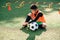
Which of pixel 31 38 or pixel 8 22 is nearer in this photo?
pixel 31 38

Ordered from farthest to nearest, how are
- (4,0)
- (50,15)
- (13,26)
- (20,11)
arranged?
1. (4,0)
2. (20,11)
3. (50,15)
4. (13,26)

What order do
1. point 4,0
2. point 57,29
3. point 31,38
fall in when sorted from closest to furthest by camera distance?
point 31,38 < point 57,29 < point 4,0

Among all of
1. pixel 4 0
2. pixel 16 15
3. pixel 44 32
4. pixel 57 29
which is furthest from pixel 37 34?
pixel 4 0

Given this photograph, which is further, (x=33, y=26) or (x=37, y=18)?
(x=37, y=18)

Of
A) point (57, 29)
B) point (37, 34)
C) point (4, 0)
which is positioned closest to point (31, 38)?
→ point (37, 34)

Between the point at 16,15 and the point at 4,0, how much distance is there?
2.43 meters

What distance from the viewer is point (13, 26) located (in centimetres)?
545

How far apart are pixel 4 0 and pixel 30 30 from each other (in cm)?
396

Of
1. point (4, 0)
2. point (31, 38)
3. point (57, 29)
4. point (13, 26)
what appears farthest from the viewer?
point (4, 0)

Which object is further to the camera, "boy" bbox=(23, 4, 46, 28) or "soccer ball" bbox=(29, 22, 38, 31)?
"boy" bbox=(23, 4, 46, 28)

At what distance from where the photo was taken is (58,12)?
257 inches

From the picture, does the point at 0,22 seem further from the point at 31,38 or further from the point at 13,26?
the point at 31,38

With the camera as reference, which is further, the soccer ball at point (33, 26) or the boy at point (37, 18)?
the boy at point (37, 18)

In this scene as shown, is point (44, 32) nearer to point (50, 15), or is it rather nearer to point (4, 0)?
point (50, 15)
